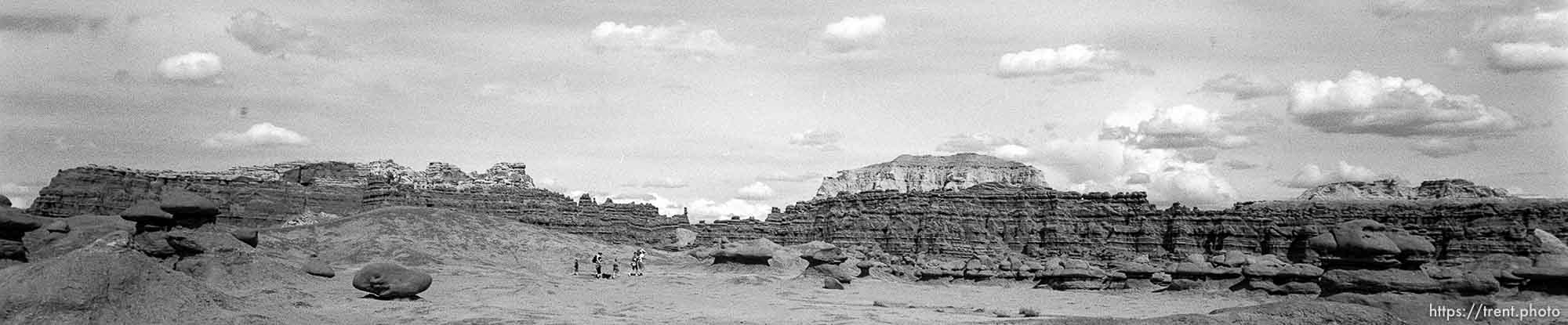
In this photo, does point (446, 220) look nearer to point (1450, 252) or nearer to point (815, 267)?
point (815, 267)

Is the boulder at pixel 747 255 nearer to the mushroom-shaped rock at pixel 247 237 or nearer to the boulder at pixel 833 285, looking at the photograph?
the boulder at pixel 833 285

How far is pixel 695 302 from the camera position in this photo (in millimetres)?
29109

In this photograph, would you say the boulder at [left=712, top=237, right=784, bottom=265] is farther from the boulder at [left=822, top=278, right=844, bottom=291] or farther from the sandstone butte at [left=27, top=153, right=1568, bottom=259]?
the sandstone butte at [left=27, top=153, right=1568, bottom=259]

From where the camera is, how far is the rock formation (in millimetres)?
75125

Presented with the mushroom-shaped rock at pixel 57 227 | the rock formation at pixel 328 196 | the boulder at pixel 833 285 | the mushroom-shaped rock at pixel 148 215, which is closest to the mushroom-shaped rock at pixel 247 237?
the mushroom-shaped rock at pixel 148 215

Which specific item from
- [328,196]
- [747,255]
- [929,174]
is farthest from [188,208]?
[929,174]

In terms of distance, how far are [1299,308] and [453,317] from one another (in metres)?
15.7

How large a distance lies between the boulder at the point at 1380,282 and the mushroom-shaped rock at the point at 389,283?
72.0 ft

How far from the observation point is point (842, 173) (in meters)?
190

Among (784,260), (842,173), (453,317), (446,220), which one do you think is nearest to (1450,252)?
(784,260)

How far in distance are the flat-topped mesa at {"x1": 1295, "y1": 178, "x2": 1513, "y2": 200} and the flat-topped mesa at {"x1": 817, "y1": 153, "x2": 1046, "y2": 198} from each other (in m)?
73.5

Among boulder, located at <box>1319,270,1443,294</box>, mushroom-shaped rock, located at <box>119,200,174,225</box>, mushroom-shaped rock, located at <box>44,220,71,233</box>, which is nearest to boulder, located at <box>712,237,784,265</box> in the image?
mushroom-shaped rock, located at <box>119,200,174,225</box>

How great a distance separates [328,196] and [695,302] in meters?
62.6

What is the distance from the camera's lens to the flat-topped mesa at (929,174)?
182875 millimetres
